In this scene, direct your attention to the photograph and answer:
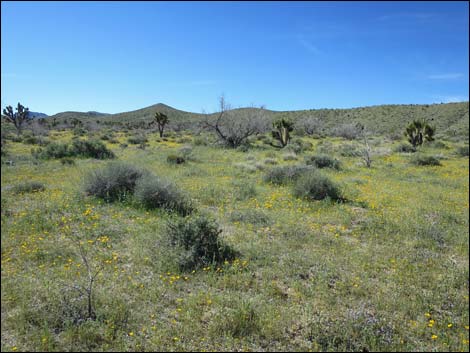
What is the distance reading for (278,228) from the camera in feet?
23.8

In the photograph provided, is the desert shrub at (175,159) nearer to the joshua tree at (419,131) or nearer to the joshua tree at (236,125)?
the joshua tree at (236,125)

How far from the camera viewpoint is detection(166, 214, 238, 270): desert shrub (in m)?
5.27

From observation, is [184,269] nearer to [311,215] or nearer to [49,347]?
[49,347]

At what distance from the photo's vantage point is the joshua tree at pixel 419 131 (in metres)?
25.0

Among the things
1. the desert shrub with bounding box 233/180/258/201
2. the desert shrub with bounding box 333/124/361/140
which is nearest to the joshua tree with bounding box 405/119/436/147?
the desert shrub with bounding box 333/124/361/140

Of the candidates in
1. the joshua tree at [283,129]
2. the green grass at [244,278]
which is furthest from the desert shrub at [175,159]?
the joshua tree at [283,129]

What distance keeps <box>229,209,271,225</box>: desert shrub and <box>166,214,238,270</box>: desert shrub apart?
5.82 ft

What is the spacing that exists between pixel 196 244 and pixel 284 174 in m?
7.52

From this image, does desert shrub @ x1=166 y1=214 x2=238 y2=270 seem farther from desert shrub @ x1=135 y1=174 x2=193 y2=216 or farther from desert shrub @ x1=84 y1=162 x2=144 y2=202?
desert shrub @ x1=84 y1=162 x2=144 y2=202

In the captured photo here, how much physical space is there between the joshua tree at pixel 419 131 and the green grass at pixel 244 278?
60.3 feet

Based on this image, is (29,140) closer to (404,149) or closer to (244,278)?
Answer: (244,278)

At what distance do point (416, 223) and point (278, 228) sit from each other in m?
3.33

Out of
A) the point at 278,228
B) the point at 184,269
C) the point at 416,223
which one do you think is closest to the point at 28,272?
the point at 184,269

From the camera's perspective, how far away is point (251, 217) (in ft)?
25.5
